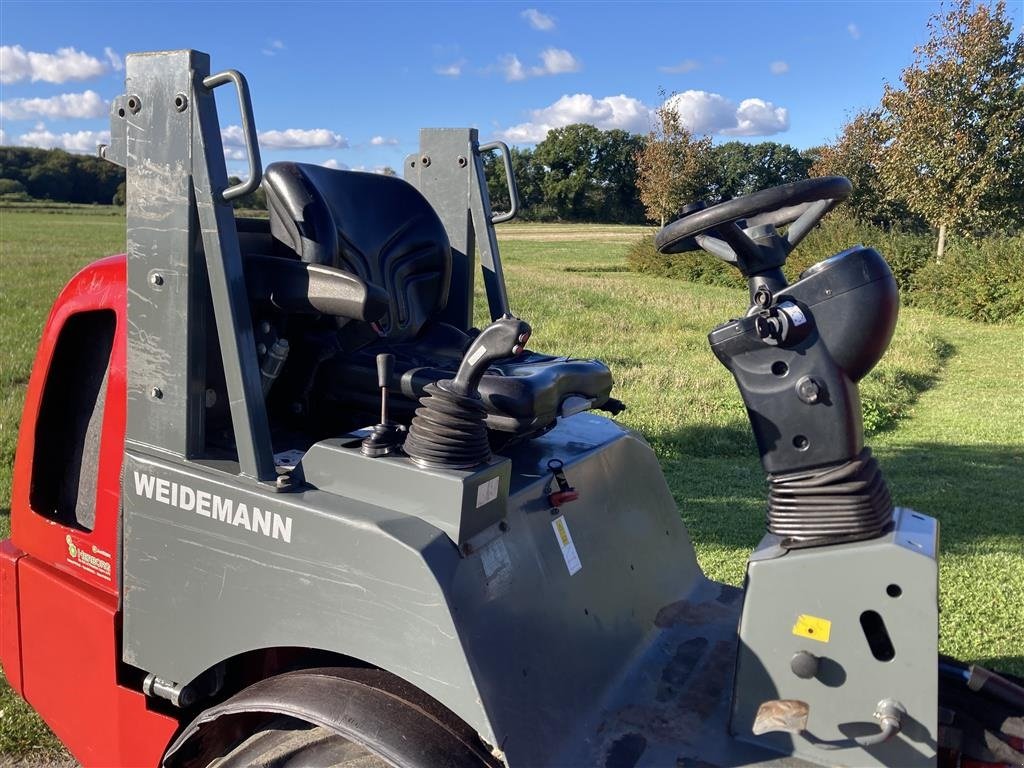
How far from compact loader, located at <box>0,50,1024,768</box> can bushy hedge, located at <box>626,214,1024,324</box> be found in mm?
16628

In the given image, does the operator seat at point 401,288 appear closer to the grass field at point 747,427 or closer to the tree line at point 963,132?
the grass field at point 747,427

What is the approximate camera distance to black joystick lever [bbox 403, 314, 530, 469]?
187 cm

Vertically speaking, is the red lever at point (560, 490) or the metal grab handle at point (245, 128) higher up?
the metal grab handle at point (245, 128)

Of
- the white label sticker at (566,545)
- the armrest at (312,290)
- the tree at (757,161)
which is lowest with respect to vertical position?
the white label sticker at (566,545)

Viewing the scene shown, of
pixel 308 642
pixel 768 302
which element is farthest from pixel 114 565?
pixel 768 302

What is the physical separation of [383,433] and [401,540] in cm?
→ 33

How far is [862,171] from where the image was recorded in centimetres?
3041

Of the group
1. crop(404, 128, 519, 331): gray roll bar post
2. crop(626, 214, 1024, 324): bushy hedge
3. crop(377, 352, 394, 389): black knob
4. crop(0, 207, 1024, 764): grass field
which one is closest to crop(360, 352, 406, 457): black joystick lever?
crop(377, 352, 394, 389): black knob

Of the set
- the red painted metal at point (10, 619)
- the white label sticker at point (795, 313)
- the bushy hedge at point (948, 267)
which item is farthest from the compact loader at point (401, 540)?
the bushy hedge at point (948, 267)

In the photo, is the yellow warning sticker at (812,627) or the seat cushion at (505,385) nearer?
the yellow warning sticker at (812,627)

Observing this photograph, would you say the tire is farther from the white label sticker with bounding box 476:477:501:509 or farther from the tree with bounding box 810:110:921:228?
the tree with bounding box 810:110:921:228

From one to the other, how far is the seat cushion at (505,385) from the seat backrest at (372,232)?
0.20 meters

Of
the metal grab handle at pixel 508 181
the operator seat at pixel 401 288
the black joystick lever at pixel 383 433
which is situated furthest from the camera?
the metal grab handle at pixel 508 181

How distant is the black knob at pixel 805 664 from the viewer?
6.10 feet
